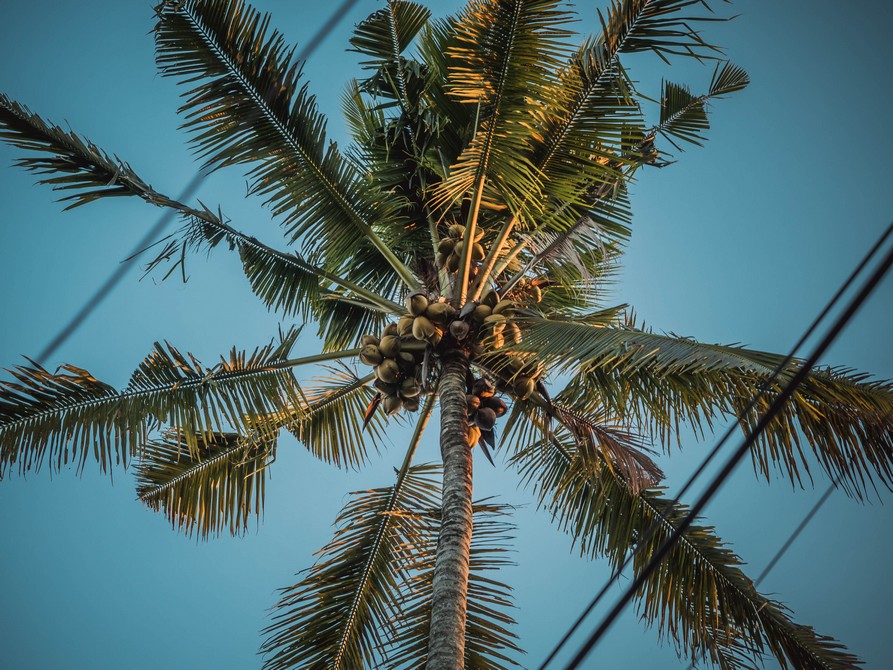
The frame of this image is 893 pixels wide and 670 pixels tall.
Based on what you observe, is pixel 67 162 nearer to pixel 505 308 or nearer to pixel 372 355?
pixel 372 355

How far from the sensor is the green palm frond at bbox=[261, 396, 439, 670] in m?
5.63

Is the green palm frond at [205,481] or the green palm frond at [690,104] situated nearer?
the green palm frond at [205,481]

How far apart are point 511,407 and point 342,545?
1.72 meters

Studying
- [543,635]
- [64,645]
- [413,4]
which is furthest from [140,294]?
[413,4]

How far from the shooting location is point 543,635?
7262cm

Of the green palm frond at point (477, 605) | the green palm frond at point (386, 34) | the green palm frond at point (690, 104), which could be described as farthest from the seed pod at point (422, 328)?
the green palm frond at point (690, 104)

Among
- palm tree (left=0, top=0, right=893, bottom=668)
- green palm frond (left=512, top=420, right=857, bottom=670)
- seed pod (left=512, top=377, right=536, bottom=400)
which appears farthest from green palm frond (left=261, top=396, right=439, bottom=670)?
green palm frond (left=512, top=420, right=857, bottom=670)

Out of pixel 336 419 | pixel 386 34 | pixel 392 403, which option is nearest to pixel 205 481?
pixel 336 419

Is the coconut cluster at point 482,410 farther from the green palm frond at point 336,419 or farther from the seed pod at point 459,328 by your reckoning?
the green palm frond at point 336,419

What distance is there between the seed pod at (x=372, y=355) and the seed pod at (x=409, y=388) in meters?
0.24

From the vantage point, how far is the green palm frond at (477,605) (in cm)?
538

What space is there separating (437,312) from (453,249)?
3.01 feet

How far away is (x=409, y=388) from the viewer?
17.8ft

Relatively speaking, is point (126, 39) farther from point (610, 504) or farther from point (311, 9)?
point (610, 504)
